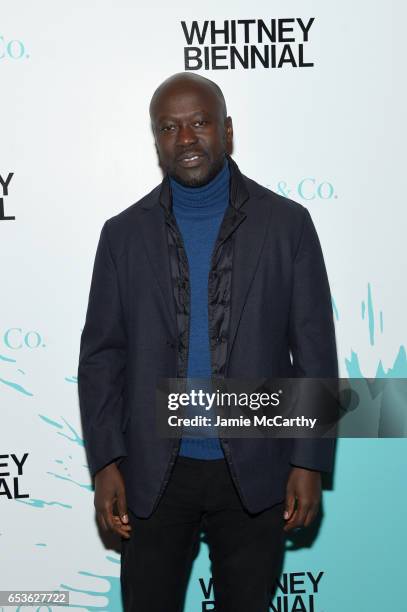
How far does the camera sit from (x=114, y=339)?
5.30 feet

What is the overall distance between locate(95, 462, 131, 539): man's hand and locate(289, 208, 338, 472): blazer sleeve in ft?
1.21

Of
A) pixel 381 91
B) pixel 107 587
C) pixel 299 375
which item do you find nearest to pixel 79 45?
pixel 381 91

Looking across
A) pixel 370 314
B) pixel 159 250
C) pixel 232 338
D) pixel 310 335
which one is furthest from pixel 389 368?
pixel 159 250

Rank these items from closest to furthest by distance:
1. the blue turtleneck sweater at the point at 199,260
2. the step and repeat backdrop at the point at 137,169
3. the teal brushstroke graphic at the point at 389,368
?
1. the blue turtleneck sweater at the point at 199,260
2. the step and repeat backdrop at the point at 137,169
3. the teal brushstroke graphic at the point at 389,368

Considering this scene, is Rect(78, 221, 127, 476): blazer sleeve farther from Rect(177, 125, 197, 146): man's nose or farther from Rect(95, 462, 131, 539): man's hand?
Rect(177, 125, 197, 146): man's nose

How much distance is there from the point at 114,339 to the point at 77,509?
79cm

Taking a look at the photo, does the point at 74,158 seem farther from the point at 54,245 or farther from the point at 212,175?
the point at 212,175

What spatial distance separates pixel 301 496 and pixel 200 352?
1.20ft

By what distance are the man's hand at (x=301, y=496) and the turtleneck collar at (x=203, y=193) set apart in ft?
1.95

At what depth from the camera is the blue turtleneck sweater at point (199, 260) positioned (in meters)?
1.53

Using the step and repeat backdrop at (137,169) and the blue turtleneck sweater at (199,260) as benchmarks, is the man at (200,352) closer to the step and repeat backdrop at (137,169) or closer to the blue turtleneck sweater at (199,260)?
the blue turtleneck sweater at (199,260)

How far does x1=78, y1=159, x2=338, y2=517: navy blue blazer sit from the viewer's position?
5.06 feet

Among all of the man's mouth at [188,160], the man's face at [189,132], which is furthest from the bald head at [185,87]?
the man's mouth at [188,160]

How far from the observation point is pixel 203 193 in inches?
62.2
